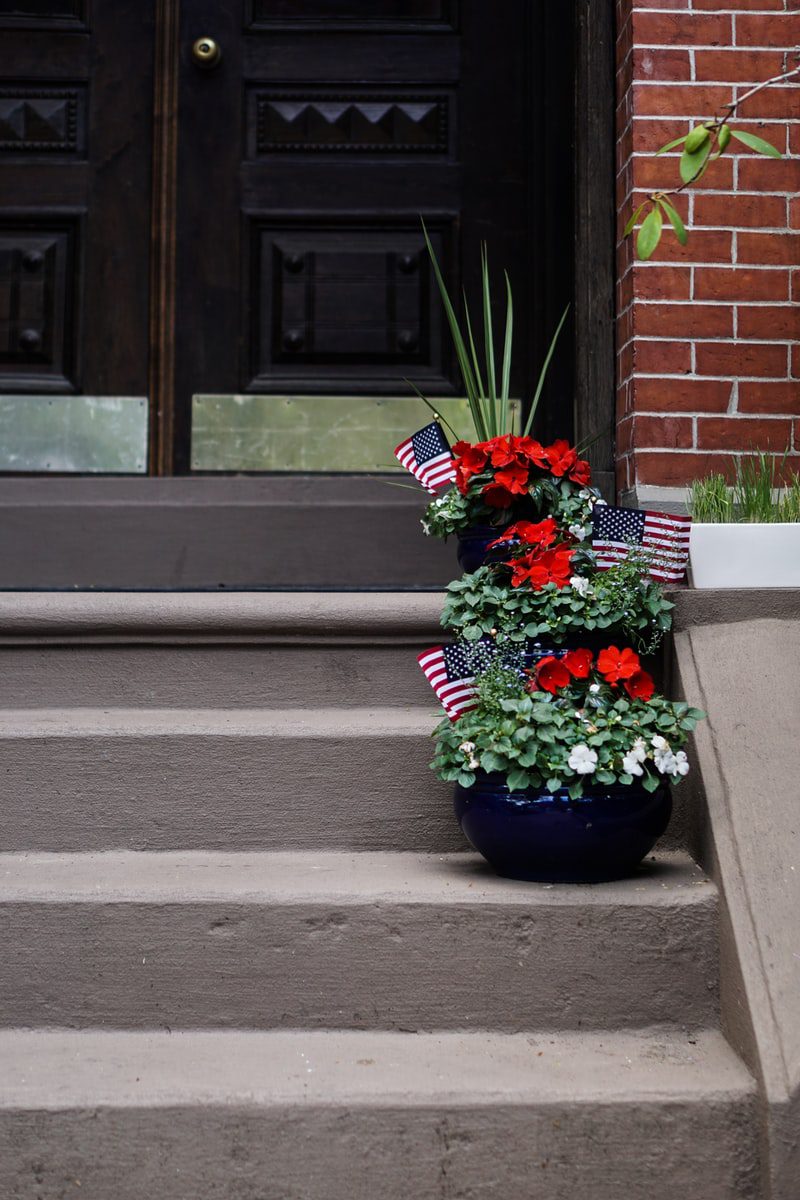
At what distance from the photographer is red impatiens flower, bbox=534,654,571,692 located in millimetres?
1863

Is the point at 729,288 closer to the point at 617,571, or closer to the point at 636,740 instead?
the point at 617,571

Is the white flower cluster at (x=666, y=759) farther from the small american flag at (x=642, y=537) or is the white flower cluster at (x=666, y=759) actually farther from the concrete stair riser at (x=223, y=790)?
the small american flag at (x=642, y=537)

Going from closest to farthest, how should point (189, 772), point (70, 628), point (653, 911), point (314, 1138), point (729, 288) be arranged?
point (314, 1138) < point (653, 911) < point (189, 772) < point (70, 628) < point (729, 288)

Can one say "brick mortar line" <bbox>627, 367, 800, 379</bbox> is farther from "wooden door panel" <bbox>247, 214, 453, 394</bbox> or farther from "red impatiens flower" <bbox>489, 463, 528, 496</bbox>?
"wooden door panel" <bbox>247, 214, 453, 394</bbox>

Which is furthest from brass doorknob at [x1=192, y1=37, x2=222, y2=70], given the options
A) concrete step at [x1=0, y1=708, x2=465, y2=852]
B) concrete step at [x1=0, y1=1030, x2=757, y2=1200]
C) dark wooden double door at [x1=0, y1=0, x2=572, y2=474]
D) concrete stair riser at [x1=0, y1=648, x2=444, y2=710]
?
concrete step at [x1=0, y1=1030, x2=757, y2=1200]

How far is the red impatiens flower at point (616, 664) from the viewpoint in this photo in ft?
6.11

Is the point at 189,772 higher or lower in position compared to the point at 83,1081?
higher

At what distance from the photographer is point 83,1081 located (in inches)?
60.9

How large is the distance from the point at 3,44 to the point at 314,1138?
289 cm

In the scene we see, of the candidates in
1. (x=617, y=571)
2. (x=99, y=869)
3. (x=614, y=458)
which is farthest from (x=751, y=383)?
(x=99, y=869)

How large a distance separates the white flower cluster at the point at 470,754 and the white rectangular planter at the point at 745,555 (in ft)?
1.99

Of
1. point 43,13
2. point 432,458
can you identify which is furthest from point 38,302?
point 432,458

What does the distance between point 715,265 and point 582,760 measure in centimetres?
133

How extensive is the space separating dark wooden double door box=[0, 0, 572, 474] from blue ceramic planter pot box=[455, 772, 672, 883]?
152cm
